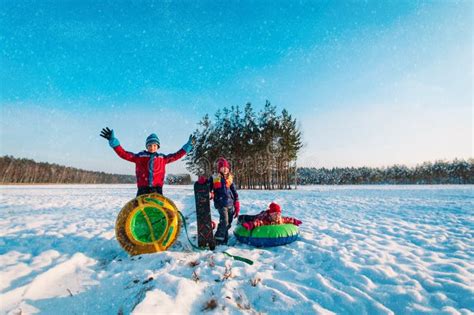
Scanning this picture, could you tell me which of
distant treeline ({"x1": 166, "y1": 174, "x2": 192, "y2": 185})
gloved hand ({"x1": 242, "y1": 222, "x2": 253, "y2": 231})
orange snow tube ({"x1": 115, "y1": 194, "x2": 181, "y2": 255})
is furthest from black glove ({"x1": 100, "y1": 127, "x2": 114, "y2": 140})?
distant treeline ({"x1": 166, "y1": 174, "x2": 192, "y2": 185})

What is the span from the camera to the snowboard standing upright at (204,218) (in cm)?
564

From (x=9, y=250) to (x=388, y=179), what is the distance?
92.0 metres

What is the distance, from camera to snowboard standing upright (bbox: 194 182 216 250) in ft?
18.5

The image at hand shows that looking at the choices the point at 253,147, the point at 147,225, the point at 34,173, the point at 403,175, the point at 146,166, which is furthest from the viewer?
the point at 34,173

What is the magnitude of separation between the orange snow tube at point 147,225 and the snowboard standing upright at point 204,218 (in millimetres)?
652

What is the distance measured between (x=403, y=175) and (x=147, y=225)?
90.9 meters

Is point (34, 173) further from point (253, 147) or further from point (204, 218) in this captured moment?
point (204, 218)

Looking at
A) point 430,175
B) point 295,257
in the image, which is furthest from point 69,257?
point 430,175

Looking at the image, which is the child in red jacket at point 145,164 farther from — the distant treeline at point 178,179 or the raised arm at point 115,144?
the distant treeline at point 178,179

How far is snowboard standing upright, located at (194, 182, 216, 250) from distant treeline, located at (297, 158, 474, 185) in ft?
275

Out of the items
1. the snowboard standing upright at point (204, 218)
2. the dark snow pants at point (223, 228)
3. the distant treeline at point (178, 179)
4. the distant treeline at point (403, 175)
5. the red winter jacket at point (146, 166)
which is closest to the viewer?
the snowboard standing upright at point (204, 218)

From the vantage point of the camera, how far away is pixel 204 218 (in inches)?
226

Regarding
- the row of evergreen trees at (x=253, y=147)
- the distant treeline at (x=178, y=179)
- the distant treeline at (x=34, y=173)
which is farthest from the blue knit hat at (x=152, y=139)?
the distant treeline at (x=34, y=173)

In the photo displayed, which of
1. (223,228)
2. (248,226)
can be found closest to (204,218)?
(223,228)
